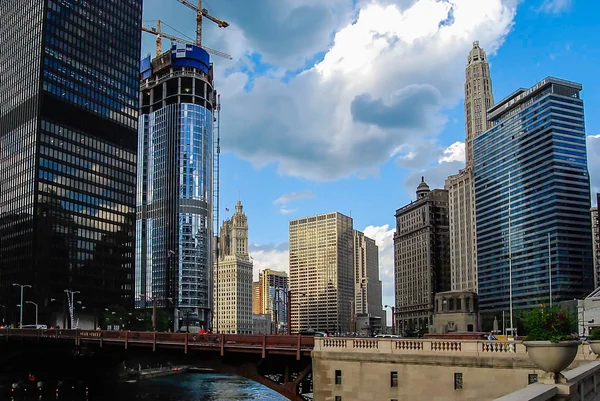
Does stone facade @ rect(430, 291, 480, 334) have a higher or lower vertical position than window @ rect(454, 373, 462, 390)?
lower

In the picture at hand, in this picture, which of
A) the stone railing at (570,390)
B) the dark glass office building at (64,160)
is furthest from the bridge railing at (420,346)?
the dark glass office building at (64,160)

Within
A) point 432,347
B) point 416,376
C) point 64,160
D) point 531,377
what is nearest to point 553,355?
point 531,377

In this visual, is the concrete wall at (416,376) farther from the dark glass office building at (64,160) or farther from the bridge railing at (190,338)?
the dark glass office building at (64,160)

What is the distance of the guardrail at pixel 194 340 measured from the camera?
4684 centimetres

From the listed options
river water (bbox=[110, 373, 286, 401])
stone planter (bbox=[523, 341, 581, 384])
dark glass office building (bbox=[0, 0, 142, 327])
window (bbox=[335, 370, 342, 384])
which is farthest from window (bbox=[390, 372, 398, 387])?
dark glass office building (bbox=[0, 0, 142, 327])

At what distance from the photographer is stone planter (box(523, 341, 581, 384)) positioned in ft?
50.2

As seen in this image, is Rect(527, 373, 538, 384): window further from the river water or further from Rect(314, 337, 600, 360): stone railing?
the river water

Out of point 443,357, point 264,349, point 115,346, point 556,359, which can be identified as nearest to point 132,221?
point 115,346

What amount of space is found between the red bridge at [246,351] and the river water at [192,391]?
110ft

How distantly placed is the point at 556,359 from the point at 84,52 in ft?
619

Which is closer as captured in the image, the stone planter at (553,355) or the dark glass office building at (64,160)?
the stone planter at (553,355)

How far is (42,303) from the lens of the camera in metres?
168

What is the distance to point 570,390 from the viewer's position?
15.0m

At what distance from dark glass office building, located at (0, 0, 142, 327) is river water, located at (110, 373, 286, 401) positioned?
4971 cm
